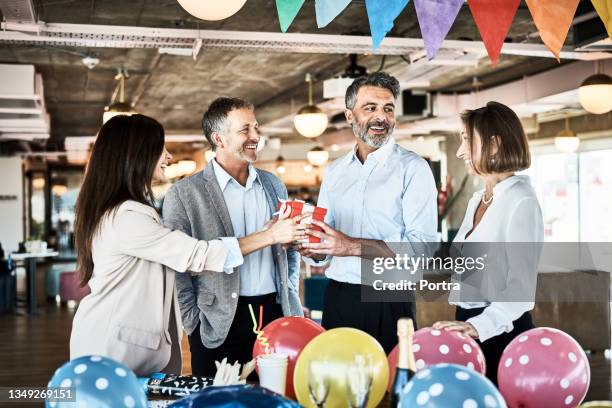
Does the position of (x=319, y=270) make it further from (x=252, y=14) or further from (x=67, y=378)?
(x=67, y=378)

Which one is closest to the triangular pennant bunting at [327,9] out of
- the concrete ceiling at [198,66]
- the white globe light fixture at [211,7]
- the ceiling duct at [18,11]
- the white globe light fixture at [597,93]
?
the white globe light fixture at [211,7]

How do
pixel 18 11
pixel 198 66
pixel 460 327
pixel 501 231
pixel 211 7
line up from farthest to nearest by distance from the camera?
pixel 198 66 → pixel 18 11 → pixel 211 7 → pixel 501 231 → pixel 460 327

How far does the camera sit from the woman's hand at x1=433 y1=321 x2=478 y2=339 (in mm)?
2252

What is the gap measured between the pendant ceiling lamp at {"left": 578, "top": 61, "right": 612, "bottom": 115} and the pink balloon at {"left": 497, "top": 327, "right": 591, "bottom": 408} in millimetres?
6248

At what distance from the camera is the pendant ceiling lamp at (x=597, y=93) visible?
771 centimetres

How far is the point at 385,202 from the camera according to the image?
9.64 ft

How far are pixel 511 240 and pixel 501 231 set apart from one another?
0.06m

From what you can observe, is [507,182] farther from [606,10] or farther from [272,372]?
[272,372]

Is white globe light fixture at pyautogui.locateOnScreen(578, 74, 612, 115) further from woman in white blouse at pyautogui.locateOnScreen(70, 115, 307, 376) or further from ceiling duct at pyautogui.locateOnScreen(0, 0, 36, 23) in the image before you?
woman in white blouse at pyautogui.locateOnScreen(70, 115, 307, 376)

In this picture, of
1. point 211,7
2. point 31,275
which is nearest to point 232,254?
point 211,7

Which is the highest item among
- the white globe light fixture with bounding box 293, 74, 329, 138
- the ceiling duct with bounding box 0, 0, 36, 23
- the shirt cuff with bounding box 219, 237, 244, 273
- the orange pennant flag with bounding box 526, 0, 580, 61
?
the ceiling duct with bounding box 0, 0, 36, 23

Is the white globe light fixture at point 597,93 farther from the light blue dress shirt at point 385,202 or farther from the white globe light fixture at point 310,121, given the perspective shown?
the light blue dress shirt at point 385,202

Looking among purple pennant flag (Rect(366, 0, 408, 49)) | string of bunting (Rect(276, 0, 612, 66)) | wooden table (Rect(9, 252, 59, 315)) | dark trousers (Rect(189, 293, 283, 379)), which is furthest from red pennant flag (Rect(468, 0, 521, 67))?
wooden table (Rect(9, 252, 59, 315))

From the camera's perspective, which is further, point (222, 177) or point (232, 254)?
point (222, 177)
